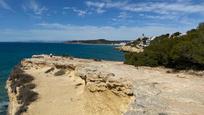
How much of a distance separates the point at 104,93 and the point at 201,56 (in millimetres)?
10493

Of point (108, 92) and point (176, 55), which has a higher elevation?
point (176, 55)

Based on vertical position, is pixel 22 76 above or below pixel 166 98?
below

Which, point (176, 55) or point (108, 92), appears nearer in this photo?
point (108, 92)

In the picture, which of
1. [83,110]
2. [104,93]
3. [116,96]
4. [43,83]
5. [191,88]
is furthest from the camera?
[43,83]

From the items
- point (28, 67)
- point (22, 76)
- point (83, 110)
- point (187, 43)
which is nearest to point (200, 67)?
point (187, 43)

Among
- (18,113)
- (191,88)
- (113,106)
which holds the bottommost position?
(18,113)

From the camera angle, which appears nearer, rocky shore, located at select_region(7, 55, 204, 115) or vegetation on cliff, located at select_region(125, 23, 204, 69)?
rocky shore, located at select_region(7, 55, 204, 115)

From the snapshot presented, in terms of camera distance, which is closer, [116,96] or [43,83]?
[116,96]

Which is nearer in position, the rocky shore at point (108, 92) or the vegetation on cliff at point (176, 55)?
the rocky shore at point (108, 92)

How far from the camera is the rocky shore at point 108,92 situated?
13.1 metres

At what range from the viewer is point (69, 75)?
37.2 metres

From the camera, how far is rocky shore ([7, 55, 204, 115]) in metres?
13.1

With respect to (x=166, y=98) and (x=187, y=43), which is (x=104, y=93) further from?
(x=187, y=43)

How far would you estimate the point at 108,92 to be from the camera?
766 inches
